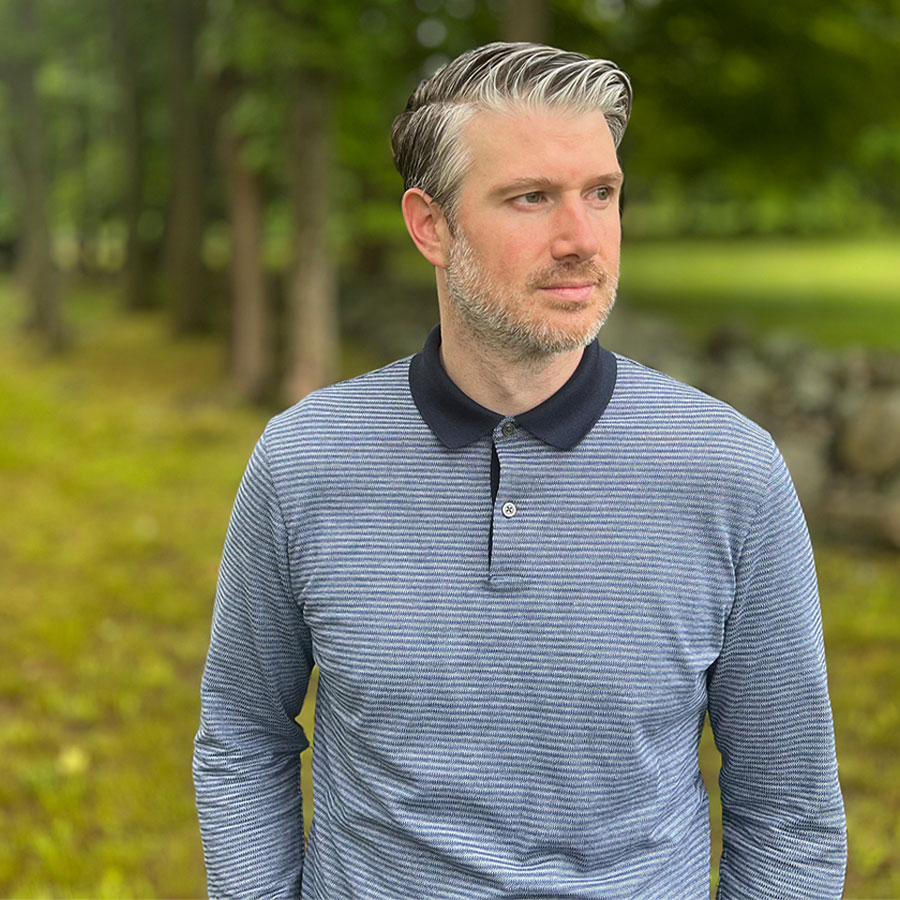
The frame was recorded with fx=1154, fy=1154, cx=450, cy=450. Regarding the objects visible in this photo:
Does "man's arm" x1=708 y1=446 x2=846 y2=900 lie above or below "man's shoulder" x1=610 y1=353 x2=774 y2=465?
below

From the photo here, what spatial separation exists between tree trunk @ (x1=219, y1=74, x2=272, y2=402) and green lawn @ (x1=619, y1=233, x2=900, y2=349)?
8.34 metres

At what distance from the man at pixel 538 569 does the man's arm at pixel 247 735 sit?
0.10m

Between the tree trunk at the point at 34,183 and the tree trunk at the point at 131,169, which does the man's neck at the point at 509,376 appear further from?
the tree trunk at the point at 131,169

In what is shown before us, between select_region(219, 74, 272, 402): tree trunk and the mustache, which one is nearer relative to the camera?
the mustache

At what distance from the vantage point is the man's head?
1.81m

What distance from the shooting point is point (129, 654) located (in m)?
6.37

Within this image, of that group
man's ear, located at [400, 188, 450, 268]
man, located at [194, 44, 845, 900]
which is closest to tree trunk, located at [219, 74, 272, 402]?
man's ear, located at [400, 188, 450, 268]

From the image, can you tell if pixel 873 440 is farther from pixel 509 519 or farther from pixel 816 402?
pixel 509 519

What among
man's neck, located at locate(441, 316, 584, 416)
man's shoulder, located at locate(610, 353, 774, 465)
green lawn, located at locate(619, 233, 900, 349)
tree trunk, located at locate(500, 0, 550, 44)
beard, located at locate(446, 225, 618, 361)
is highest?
tree trunk, located at locate(500, 0, 550, 44)

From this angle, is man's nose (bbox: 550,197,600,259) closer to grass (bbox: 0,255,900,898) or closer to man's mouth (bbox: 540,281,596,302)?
man's mouth (bbox: 540,281,596,302)

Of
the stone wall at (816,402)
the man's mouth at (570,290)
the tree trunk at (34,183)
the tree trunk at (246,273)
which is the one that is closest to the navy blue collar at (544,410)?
the man's mouth at (570,290)

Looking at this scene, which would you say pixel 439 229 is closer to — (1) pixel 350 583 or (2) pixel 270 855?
(1) pixel 350 583

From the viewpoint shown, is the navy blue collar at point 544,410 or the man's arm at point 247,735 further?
the man's arm at point 247,735

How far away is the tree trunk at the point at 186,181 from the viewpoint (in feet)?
55.8
